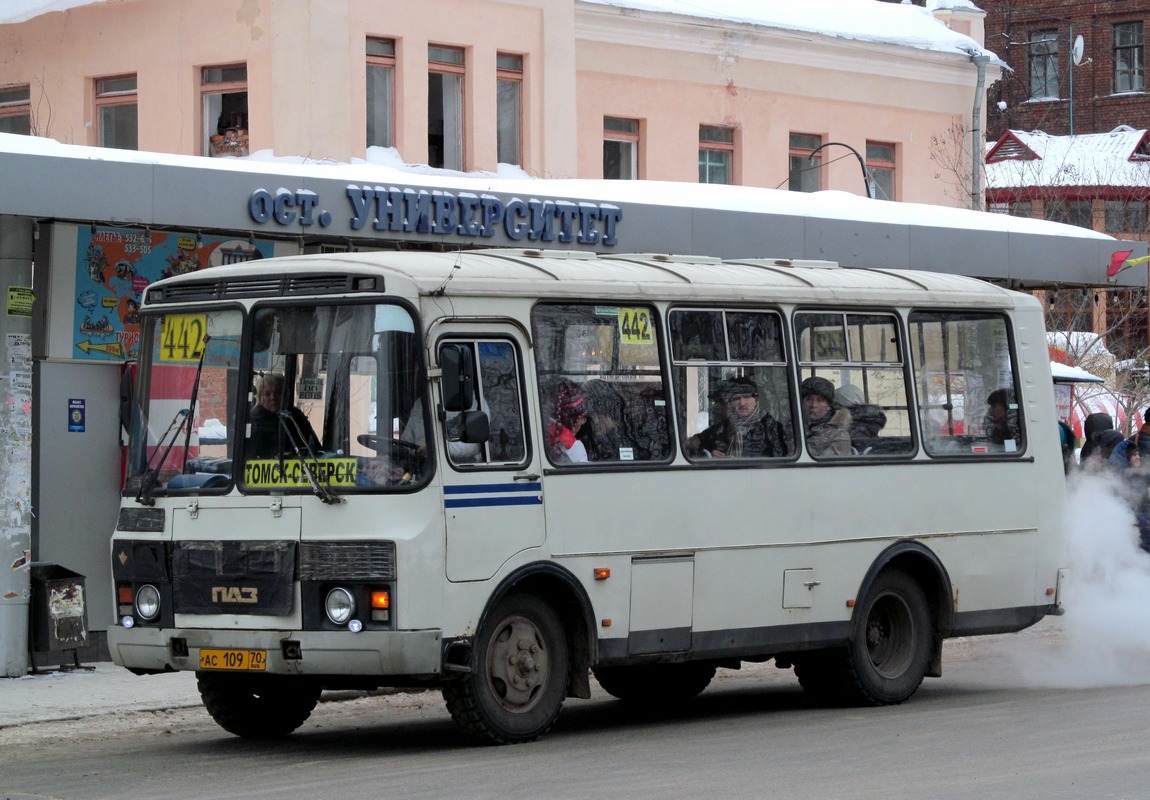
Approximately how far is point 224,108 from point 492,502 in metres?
14.5

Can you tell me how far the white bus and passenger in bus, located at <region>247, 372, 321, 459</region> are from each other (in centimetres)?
1

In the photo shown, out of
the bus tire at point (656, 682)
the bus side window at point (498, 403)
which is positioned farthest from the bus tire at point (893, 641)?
the bus side window at point (498, 403)

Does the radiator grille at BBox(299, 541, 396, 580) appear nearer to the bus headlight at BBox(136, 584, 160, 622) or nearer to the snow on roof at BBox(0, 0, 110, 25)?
the bus headlight at BBox(136, 584, 160, 622)

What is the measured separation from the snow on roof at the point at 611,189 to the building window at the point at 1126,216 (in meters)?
24.9

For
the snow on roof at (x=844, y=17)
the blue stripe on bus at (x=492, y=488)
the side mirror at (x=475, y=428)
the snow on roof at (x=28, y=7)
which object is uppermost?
the snow on roof at (x=844, y=17)

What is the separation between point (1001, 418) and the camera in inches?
542

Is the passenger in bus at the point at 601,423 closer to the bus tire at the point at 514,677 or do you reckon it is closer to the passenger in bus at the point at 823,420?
the bus tire at the point at 514,677

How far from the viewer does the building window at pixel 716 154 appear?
96.8ft

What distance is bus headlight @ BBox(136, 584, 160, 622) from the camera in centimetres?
1081

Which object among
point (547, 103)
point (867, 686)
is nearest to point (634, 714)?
point (867, 686)

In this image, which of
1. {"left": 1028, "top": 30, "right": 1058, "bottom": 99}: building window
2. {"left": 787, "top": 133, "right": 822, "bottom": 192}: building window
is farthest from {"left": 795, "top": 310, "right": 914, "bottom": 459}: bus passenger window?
{"left": 1028, "top": 30, "right": 1058, "bottom": 99}: building window

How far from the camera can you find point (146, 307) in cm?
1143

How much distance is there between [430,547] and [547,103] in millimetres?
16042

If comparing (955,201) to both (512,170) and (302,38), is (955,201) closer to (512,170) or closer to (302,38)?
(512,170)
